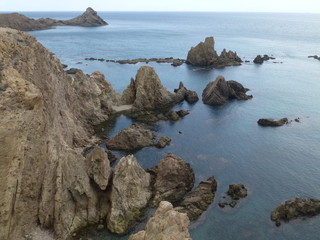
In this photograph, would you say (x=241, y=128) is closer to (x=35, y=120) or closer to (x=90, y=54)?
(x=35, y=120)

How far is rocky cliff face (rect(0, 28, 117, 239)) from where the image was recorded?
38.7 metres

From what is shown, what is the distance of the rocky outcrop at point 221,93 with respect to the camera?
98.9m

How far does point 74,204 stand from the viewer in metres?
44.8

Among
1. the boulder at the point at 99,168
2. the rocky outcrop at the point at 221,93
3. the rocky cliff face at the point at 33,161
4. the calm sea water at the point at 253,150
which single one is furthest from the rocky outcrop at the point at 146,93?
the boulder at the point at 99,168

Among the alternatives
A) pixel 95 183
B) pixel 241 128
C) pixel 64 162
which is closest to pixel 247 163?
pixel 241 128

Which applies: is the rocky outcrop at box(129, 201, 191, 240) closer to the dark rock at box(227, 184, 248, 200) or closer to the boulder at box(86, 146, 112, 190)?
the boulder at box(86, 146, 112, 190)

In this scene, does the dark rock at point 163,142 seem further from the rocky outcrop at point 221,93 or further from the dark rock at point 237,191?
the rocky outcrop at point 221,93

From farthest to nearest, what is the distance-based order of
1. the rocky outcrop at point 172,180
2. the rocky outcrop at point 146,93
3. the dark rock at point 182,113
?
1. the rocky outcrop at point 146,93
2. the dark rock at point 182,113
3. the rocky outcrop at point 172,180

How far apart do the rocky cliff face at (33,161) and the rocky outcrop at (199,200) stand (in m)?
12.5

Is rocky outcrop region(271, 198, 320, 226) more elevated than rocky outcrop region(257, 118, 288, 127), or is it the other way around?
rocky outcrop region(257, 118, 288, 127)

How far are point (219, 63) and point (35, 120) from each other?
12763 centimetres

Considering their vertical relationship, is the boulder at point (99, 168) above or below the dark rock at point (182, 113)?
above

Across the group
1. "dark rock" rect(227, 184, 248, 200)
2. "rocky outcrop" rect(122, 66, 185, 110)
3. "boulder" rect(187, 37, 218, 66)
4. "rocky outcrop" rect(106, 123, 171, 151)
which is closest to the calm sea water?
"dark rock" rect(227, 184, 248, 200)

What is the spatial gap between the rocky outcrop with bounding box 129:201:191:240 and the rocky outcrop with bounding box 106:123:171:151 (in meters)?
35.5
